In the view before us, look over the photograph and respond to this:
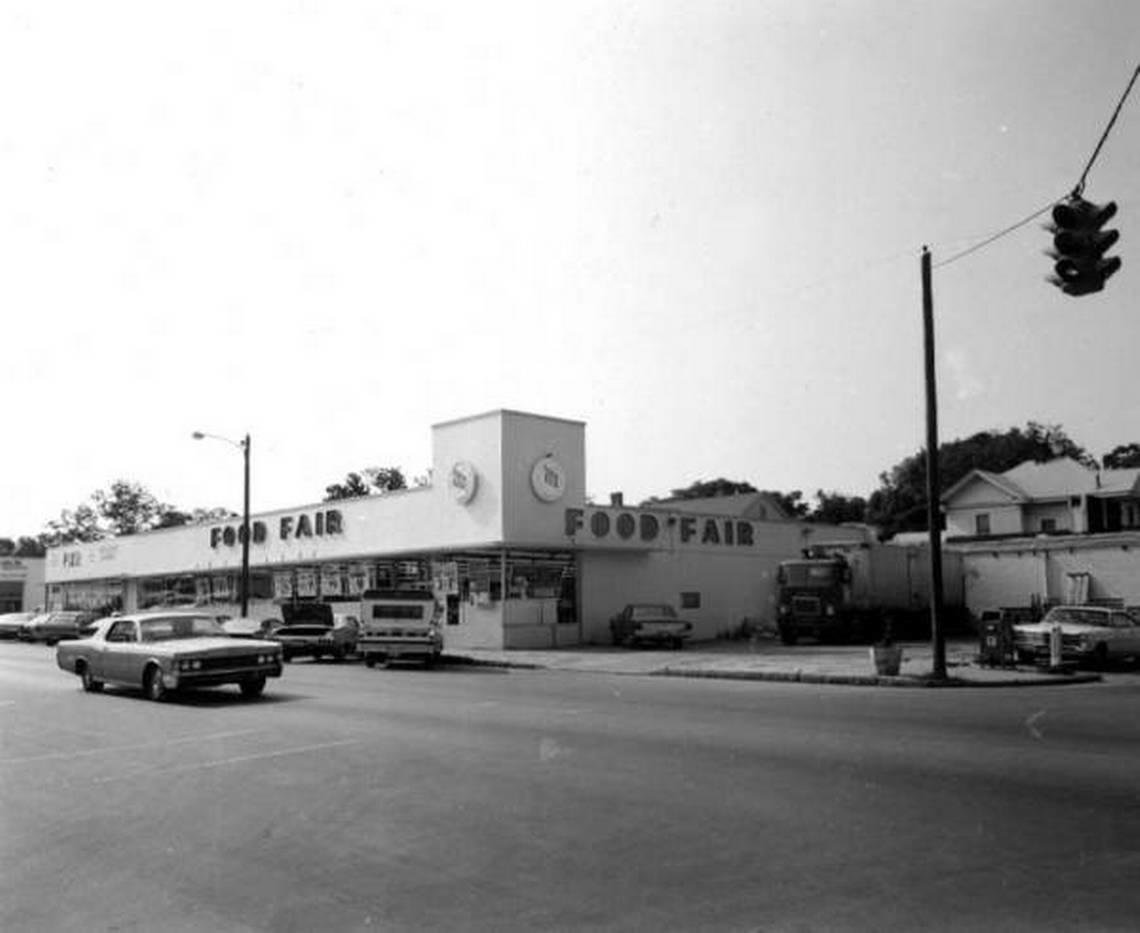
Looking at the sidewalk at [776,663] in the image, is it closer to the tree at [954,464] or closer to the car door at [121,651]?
the car door at [121,651]

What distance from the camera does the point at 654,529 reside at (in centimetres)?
3847

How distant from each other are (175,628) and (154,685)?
48.2 inches

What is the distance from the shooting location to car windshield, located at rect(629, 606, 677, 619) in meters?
33.9

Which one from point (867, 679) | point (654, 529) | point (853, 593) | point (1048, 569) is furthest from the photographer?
point (1048, 569)

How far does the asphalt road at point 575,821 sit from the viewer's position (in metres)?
5.95

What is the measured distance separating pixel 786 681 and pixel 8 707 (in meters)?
13.9

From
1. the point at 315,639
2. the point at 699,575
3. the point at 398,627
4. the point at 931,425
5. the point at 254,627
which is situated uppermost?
the point at 931,425

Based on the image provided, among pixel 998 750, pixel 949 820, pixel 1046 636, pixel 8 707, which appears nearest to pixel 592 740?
pixel 998 750

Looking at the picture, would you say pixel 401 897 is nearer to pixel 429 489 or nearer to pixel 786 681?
pixel 786 681

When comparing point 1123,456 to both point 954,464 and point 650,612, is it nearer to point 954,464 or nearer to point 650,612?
point 954,464

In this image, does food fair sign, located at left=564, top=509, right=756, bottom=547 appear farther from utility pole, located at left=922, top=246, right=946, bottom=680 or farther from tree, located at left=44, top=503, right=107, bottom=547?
tree, located at left=44, top=503, right=107, bottom=547

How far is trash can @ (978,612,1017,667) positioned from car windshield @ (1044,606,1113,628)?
2009mm

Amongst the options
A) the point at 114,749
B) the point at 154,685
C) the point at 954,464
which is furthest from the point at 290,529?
the point at 954,464

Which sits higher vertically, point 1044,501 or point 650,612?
point 1044,501
